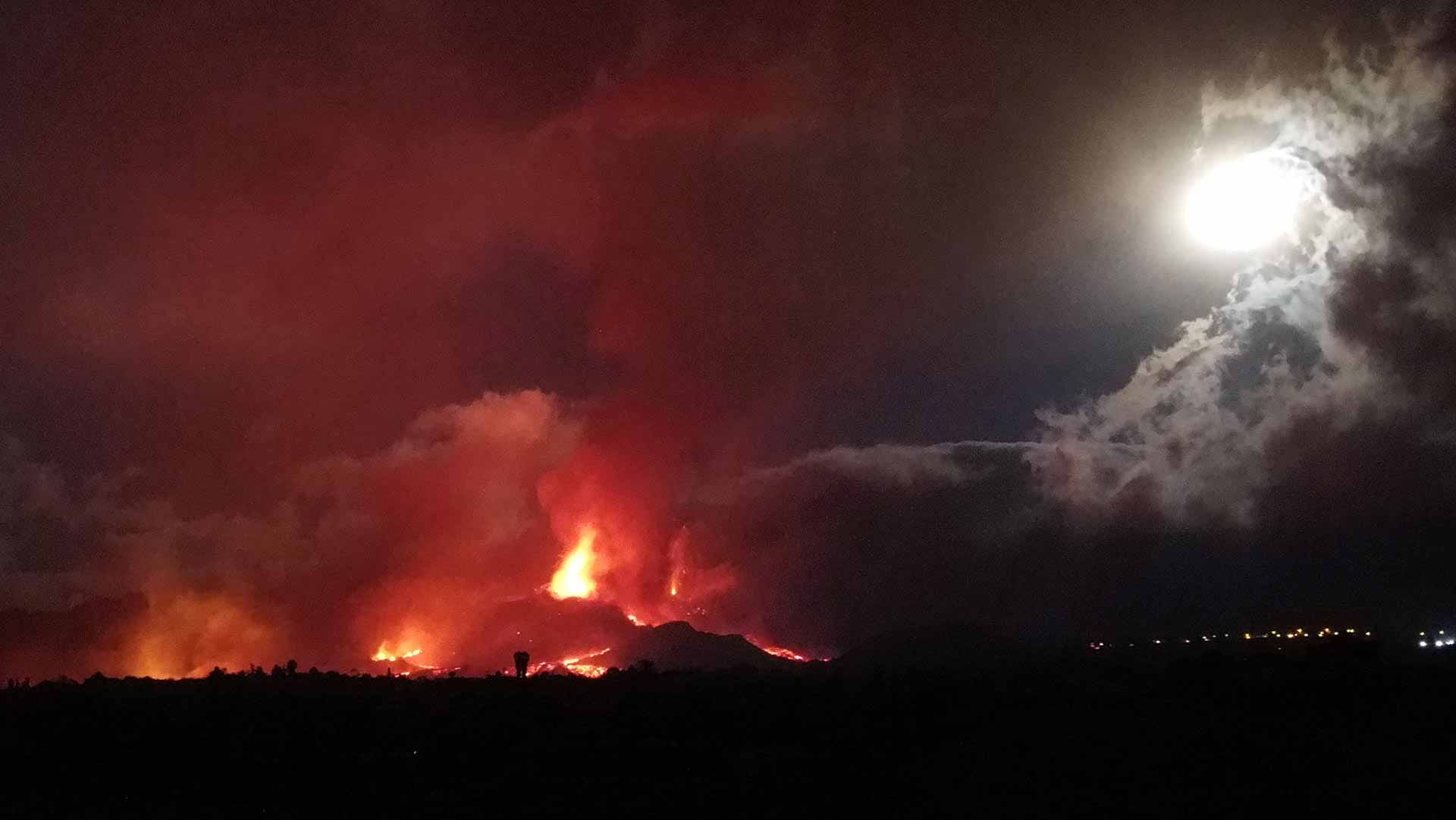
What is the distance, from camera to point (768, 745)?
30.7 metres

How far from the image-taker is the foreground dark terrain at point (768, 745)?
2630 cm

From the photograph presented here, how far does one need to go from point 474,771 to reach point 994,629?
54814 mm

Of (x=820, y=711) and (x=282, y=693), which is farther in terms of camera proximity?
(x=282, y=693)

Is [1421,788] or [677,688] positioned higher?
[677,688]

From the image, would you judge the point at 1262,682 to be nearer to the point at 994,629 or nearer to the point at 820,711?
the point at 820,711

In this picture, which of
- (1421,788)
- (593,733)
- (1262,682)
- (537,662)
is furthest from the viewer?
(537,662)

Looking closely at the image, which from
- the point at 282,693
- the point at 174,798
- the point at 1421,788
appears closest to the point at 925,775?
the point at 1421,788

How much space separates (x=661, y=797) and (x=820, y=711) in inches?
321

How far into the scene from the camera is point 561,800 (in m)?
26.9

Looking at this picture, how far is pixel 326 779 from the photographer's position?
2961 centimetres

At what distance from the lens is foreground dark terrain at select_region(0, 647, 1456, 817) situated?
2630 centimetres

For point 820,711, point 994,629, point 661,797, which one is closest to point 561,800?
point 661,797

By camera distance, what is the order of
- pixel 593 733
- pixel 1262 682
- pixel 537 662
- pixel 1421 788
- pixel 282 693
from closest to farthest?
1. pixel 1421 788
2. pixel 593 733
3. pixel 1262 682
4. pixel 282 693
5. pixel 537 662

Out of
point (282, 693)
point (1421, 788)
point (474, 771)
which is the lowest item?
point (1421, 788)
